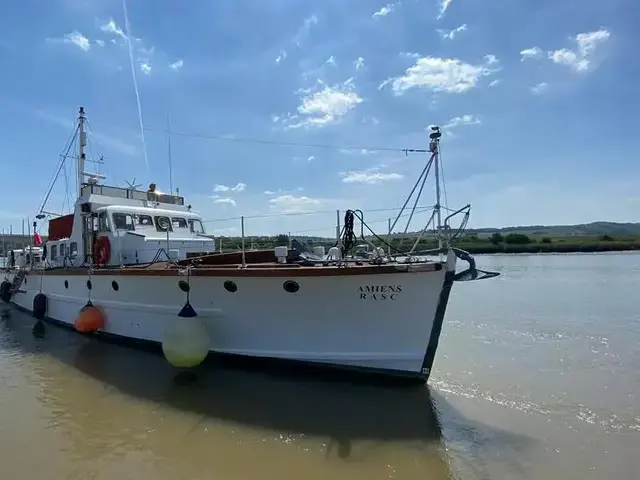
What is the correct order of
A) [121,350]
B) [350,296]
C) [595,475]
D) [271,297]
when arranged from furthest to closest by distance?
[121,350] < [271,297] < [350,296] < [595,475]

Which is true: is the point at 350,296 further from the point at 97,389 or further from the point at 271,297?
the point at 97,389

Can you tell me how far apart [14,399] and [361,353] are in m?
6.00

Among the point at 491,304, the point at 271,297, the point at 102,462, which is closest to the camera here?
the point at 102,462

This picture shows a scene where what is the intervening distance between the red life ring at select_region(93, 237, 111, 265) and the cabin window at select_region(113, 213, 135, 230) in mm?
482

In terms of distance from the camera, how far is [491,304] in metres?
18.5

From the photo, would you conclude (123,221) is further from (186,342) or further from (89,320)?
(186,342)

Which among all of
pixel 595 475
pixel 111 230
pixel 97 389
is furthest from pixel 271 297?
pixel 111 230

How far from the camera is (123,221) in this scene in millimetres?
12859

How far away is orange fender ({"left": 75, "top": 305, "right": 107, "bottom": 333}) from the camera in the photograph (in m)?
11.3

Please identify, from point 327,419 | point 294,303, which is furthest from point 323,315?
point 327,419

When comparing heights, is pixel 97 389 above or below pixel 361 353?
below

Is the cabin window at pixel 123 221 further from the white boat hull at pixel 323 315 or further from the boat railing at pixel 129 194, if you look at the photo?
the white boat hull at pixel 323 315

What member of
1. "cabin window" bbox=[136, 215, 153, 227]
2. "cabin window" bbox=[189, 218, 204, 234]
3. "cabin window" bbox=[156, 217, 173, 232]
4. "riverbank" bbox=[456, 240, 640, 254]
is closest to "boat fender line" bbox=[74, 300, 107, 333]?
"cabin window" bbox=[136, 215, 153, 227]

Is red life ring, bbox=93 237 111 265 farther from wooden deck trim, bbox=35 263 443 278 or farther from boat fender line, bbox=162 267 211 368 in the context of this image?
boat fender line, bbox=162 267 211 368
